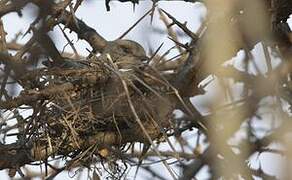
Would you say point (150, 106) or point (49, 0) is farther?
point (150, 106)

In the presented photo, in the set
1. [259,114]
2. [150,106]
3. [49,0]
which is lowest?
[150,106]

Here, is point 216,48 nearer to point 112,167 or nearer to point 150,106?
point 150,106

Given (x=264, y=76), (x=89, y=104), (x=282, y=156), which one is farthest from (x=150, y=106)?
(x=282, y=156)

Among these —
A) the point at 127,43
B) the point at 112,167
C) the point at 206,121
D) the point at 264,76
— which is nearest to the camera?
the point at 264,76

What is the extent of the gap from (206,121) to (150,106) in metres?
0.27

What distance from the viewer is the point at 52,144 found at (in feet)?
6.82

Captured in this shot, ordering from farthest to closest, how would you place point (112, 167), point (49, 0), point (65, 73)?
point (112, 167) < point (65, 73) < point (49, 0)

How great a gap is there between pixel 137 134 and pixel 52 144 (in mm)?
268

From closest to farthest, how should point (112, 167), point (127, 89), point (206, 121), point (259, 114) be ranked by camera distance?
point (259, 114)
point (206, 121)
point (127, 89)
point (112, 167)

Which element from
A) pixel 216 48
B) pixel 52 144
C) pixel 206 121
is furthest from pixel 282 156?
pixel 52 144

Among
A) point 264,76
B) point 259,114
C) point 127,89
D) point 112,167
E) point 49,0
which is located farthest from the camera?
point 112,167

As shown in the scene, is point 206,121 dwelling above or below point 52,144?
above

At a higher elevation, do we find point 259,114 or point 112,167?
point 259,114

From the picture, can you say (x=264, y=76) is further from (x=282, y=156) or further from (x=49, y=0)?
(x=49, y=0)
